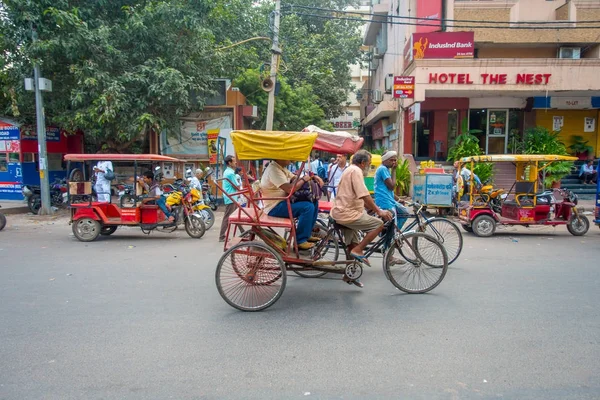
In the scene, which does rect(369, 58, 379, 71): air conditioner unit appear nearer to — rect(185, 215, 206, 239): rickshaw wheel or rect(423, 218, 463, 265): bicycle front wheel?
rect(185, 215, 206, 239): rickshaw wheel

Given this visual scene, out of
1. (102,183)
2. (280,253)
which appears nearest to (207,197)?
(102,183)

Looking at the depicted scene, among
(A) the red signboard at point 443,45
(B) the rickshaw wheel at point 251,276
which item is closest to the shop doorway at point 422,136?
(A) the red signboard at point 443,45

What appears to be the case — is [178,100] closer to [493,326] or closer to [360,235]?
[360,235]

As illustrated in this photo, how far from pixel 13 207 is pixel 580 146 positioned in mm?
22854

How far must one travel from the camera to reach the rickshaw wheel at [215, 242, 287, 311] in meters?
4.89

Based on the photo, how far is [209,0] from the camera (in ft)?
43.4

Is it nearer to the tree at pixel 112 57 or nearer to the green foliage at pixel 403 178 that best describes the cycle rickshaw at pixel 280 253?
the tree at pixel 112 57

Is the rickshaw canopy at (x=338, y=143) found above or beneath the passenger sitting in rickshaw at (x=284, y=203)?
above

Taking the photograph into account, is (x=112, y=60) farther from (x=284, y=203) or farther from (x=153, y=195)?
(x=284, y=203)

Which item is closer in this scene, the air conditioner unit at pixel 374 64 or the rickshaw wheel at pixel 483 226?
the rickshaw wheel at pixel 483 226

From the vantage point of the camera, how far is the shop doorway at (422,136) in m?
20.9

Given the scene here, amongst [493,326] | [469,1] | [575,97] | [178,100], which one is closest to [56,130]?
[178,100]

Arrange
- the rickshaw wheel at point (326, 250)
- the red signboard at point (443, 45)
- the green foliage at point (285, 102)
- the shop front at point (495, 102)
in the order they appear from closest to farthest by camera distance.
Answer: the rickshaw wheel at point (326, 250) → the shop front at point (495, 102) → the red signboard at point (443, 45) → the green foliage at point (285, 102)

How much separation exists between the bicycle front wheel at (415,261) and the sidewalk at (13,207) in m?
13.2
